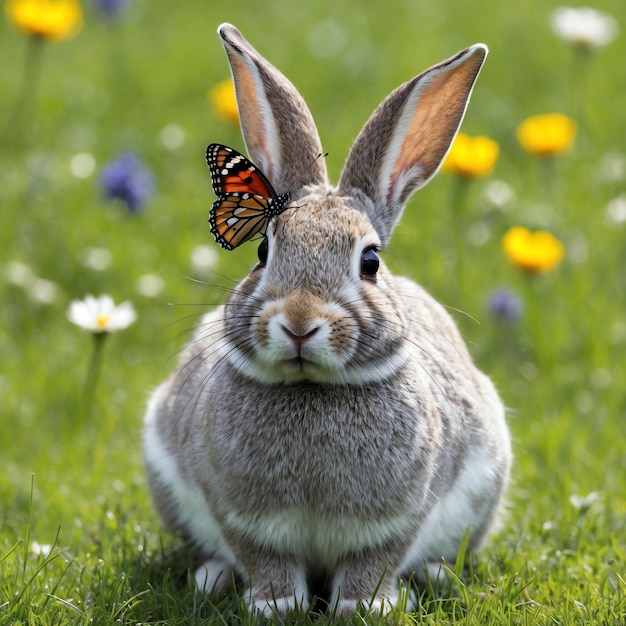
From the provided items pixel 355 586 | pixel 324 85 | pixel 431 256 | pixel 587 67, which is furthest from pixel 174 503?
pixel 587 67

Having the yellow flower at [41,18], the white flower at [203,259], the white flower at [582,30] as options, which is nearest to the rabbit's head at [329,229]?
the white flower at [203,259]

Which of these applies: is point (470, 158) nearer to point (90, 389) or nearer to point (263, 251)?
point (90, 389)

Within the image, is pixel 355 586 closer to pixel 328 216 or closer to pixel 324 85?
pixel 328 216

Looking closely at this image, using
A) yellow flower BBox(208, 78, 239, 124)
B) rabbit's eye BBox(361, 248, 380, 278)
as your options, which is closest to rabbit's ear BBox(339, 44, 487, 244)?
rabbit's eye BBox(361, 248, 380, 278)

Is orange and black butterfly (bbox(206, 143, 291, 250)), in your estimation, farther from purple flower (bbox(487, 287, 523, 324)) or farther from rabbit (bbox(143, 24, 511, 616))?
purple flower (bbox(487, 287, 523, 324))

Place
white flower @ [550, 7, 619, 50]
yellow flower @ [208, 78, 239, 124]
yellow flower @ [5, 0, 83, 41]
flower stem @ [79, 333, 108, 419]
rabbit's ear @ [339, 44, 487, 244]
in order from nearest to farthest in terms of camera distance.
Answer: rabbit's ear @ [339, 44, 487, 244] < flower stem @ [79, 333, 108, 419] < yellow flower @ [208, 78, 239, 124] < yellow flower @ [5, 0, 83, 41] < white flower @ [550, 7, 619, 50]

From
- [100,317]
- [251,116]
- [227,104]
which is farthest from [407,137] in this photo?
[227,104]

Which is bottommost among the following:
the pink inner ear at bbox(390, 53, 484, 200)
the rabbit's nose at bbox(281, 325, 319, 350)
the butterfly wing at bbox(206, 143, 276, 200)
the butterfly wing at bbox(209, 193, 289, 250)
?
the rabbit's nose at bbox(281, 325, 319, 350)
